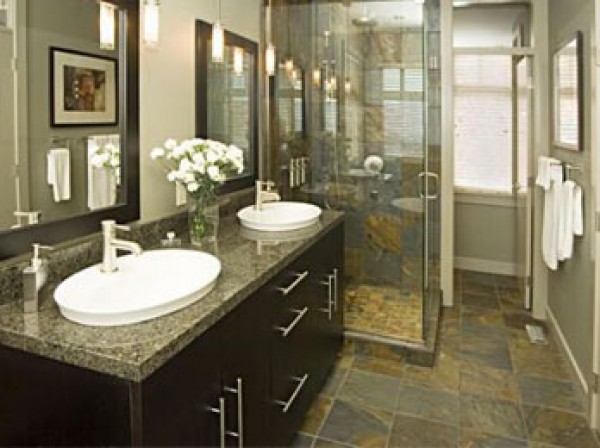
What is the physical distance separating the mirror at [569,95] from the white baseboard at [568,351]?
116 centimetres

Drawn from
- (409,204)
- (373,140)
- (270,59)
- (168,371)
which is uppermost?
(270,59)

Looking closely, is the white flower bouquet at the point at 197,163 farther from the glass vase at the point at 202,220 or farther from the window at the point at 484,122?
the window at the point at 484,122

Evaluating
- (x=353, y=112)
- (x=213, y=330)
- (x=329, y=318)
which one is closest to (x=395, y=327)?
(x=329, y=318)

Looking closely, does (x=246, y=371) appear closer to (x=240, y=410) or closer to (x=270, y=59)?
(x=240, y=410)

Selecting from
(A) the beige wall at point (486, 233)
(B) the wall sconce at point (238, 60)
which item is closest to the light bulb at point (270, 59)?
(B) the wall sconce at point (238, 60)

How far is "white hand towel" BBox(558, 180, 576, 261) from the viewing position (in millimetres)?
2691

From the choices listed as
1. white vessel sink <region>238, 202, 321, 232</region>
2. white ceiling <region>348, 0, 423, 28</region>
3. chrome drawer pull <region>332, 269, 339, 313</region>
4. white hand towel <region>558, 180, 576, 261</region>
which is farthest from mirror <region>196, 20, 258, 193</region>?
white hand towel <region>558, 180, 576, 261</region>

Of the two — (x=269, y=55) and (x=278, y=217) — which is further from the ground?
(x=269, y=55)

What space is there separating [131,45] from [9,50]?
1.78 ft

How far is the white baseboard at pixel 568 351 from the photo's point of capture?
2598mm

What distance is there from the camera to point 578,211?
265 cm

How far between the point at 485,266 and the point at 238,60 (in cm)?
351

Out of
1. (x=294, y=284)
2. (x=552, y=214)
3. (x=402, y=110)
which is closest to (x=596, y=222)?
(x=552, y=214)

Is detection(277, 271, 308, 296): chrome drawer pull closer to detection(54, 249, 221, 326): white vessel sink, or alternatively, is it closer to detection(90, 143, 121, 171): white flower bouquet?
detection(54, 249, 221, 326): white vessel sink
